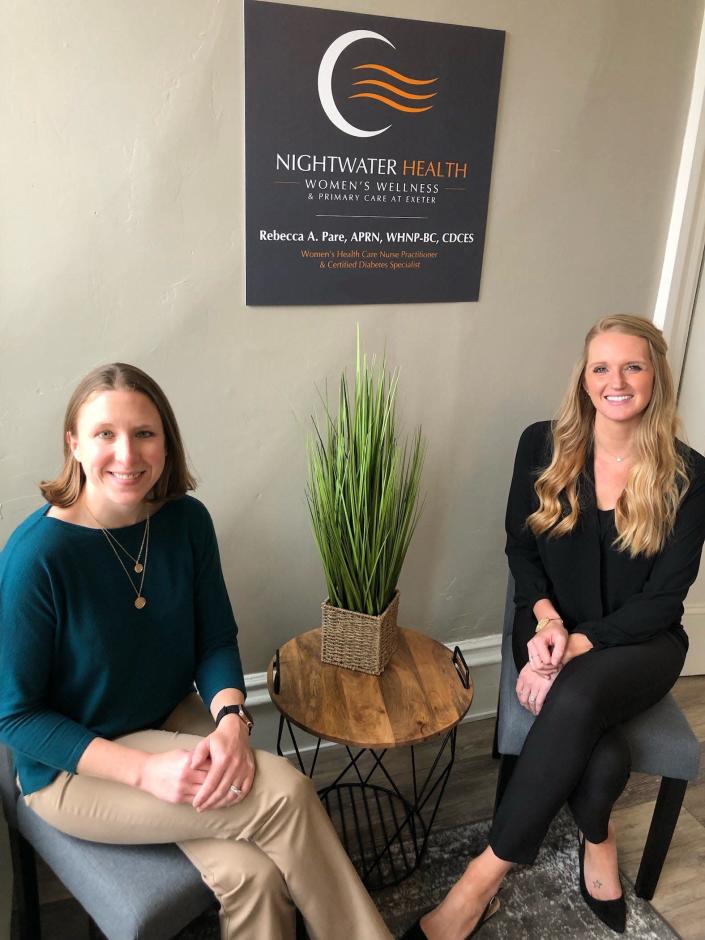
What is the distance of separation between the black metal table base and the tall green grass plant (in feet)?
1.36

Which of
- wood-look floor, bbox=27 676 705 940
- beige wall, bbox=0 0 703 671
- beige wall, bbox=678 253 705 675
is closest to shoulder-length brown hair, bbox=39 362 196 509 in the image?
beige wall, bbox=0 0 703 671

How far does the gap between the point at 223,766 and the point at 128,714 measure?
246 mm

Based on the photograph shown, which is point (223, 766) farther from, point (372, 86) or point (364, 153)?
point (372, 86)

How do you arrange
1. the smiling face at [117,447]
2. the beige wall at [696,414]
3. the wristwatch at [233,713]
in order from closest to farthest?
1. the smiling face at [117,447]
2. the wristwatch at [233,713]
3. the beige wall at [696,414]

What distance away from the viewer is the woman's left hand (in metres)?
1.40

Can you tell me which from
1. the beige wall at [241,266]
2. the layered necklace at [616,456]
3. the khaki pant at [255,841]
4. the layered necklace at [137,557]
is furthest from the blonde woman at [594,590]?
Result: the layered necklace at [137,557]

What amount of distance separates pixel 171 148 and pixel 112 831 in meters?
1.44

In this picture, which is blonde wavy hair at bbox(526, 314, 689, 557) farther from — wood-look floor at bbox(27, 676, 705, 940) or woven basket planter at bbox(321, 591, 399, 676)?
wood-look floor at bbox(27, 676, 705, 940)

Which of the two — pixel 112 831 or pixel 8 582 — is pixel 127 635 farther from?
pixel 112 831

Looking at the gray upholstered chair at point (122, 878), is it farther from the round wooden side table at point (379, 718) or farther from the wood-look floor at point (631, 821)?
the wood-look floor at point (631, 821)

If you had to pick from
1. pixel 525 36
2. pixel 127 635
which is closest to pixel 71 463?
pixel 127 635

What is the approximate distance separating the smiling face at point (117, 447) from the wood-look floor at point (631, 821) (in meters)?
1.08

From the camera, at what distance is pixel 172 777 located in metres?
1.39

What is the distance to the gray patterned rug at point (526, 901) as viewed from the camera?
186cm
